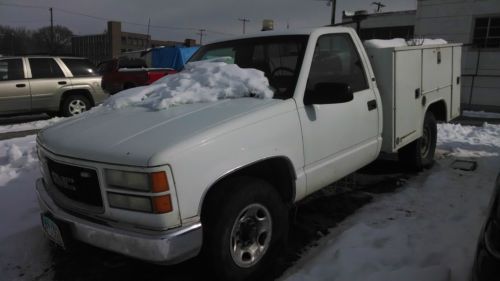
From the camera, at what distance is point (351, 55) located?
4.25 metres

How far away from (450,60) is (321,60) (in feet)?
9.90

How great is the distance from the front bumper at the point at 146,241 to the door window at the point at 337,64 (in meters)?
1.64

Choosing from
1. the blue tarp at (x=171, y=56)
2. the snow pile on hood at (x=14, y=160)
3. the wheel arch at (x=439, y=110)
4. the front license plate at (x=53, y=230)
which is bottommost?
the snow pile on hood at (x=14, y=160)

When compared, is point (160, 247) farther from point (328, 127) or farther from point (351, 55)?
point (351, 55)

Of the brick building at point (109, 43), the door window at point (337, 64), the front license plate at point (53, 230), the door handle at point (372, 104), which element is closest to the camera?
the front license plate at point (53, 230)

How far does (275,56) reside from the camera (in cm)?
391

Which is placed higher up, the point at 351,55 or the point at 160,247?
the point at 351,55

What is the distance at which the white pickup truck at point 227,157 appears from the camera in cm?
257

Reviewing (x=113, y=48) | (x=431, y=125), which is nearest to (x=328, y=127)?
(x=431, y=125)

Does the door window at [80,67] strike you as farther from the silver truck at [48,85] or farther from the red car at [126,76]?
the red car at [126,76]

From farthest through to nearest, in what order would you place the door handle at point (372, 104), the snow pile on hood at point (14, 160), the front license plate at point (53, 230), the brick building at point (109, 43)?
the brick building at point (109, 43) → the snow pile on hood at point (14, 160) → the door handle at point (372, 104) → the front license plate at point (53, 230)

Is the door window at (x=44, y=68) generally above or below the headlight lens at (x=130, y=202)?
above

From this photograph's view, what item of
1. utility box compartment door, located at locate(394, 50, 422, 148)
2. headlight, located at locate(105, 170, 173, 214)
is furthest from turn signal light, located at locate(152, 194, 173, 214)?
utility box compartment door, located at locate(394, 50, 422, 148)

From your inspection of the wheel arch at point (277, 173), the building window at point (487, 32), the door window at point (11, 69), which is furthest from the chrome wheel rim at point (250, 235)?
the building window at point (487, 32)
